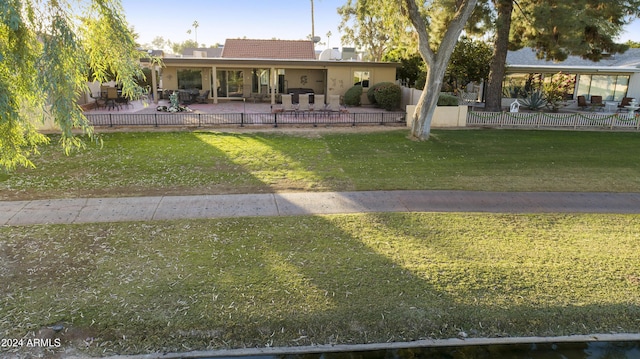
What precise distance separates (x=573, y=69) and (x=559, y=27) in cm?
1111

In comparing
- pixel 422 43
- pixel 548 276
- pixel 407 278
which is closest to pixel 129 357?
pixel 407 278

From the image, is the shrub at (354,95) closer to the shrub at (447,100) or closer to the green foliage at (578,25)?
the shrub at (447,100)

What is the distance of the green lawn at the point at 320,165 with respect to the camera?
34.7 feet

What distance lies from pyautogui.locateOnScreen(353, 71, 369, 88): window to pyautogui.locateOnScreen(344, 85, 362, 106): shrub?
1.29 metres

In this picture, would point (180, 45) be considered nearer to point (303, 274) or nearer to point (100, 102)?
point (100, 102)

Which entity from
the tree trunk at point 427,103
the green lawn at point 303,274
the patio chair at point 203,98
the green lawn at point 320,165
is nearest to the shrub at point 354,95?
the patio chair at point 203,98

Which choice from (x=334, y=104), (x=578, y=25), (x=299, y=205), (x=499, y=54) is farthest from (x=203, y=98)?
(x=578, y=25)

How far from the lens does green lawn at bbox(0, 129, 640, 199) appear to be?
10570mm

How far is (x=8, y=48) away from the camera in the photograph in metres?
5.93

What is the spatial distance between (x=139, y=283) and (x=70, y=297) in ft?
2.69

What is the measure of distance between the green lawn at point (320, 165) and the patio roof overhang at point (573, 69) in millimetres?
11217

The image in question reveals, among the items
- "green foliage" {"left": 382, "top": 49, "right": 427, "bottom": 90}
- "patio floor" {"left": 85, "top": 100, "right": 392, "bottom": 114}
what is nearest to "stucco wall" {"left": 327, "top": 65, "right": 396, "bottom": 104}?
"green foliage" {"left": 382, "top": 49, "right": 427, "bottom": 90}

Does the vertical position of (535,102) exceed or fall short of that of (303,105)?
it exceeds it

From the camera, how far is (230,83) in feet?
93.4
